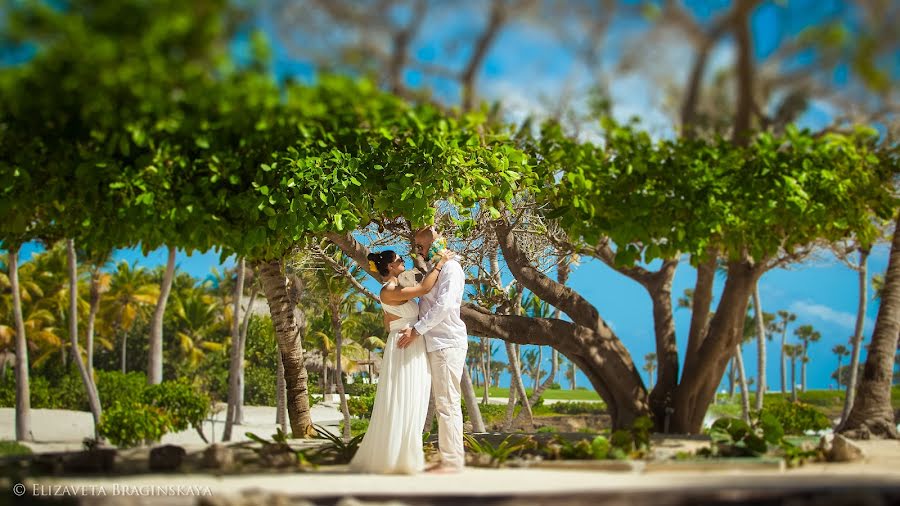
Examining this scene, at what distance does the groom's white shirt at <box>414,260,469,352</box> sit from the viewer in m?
7.53

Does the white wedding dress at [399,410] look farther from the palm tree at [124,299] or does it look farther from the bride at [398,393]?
the palm tree at [124,299]

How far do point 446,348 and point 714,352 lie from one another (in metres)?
3.85

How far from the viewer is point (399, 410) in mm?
7598

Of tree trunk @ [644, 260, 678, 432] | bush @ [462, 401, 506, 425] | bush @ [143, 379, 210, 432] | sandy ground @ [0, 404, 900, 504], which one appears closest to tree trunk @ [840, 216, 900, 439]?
sandy ground @ [0, 404, 900, 504]

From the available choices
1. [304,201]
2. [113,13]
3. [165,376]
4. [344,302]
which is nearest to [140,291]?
[165,376]

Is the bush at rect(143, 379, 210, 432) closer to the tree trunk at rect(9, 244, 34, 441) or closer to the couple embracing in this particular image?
the tree trunk at rect(9, 244, 34, 441)

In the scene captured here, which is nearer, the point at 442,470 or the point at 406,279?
the point at 442,470

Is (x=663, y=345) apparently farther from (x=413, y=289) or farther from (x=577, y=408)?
(x=577, y=408)

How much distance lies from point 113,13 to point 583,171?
444 centimetres

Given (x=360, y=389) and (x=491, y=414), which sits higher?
(x=360, y=389)

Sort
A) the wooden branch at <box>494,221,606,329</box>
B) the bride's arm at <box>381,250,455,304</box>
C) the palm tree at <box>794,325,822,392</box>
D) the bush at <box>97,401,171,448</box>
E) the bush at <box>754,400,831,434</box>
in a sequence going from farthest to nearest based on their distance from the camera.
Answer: the palm tree at <box>794,325,822,392</box> → the bush at <box>754,400,831,434</box> → the wooden branch at <box>494,221,606,329</box> → the bush at <box>97,401,171,448</box> → the bride's arm at <box>381,250,455,304</box>

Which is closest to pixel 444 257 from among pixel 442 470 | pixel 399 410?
pixel 399 410

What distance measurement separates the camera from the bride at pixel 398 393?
7512 mm

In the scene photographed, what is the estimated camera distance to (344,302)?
70.1ft
